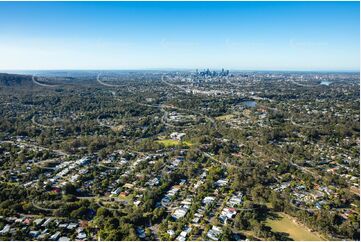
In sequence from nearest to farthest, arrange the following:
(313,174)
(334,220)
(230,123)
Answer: (334,220) < (313,174) < (230,123)

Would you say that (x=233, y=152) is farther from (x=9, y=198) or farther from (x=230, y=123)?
(x=9, y=198)

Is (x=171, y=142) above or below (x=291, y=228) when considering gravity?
above

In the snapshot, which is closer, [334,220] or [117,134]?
[334,220]

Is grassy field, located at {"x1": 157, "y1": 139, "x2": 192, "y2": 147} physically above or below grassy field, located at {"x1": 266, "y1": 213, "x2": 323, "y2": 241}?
above

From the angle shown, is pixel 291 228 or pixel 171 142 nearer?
pixel 291 228

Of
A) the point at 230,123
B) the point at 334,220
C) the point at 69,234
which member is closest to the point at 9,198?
the point at 69,234

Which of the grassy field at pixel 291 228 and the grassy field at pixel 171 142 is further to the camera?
the grassy field at pixel 171 142

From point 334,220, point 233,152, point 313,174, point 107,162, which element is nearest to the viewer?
point 334,220

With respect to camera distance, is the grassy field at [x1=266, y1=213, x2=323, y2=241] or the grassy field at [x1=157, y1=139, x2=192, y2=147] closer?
the grassy field at [x1=266, y1=213, x2=323, y2=241]
